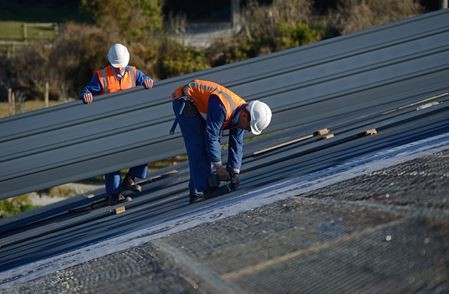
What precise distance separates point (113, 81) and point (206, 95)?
1.48 m

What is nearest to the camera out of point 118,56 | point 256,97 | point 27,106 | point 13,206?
point 256,97

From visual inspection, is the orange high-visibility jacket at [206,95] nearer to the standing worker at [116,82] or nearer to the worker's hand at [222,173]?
the worker's hand at [222,173]

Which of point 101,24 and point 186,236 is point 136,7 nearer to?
point 101,24

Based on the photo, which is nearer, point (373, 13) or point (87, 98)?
point (87, 98)

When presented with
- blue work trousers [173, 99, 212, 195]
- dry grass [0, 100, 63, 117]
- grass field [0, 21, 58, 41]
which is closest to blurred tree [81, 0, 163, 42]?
dry grass [0, 100, 63, 117]

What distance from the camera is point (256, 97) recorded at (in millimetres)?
7383

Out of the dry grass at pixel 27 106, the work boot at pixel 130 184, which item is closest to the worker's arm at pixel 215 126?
the work boot at pixel 130 184

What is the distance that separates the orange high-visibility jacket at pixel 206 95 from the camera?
6.23m

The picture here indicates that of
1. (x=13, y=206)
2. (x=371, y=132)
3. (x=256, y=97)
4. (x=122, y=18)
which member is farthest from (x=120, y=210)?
(x=122, y=18)

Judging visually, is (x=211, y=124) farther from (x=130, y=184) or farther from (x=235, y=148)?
(x=130, y=184)

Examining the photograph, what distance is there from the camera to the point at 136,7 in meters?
28.0

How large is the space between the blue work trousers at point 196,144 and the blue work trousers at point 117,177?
37.5 inches

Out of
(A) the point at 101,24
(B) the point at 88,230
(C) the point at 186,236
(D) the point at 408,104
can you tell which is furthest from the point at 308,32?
(C) the point at 186,236

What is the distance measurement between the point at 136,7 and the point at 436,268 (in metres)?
26.1
